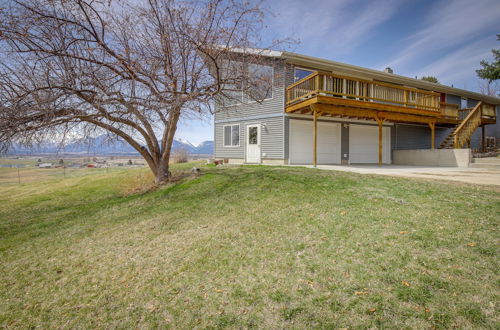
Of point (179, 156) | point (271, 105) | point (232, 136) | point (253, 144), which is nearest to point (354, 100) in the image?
point (271, 105)

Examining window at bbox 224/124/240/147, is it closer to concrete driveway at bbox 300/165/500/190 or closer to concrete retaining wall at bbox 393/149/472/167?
concrete driveway at bbox 300/165/500/190

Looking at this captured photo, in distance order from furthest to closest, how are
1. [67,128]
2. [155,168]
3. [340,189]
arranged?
[155,168] → [67,128] → [340,189]

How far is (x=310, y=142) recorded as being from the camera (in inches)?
491

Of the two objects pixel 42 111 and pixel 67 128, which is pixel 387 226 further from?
pixel 67 128

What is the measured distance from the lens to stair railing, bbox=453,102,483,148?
12913 millimetres

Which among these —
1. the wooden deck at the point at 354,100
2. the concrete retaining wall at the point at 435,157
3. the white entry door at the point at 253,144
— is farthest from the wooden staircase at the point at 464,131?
the white entry door at the point at 253,144

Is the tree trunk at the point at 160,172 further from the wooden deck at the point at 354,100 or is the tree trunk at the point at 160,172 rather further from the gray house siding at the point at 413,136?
the gray house siding at the point at 413,136

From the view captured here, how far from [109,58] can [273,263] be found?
22.9 ft

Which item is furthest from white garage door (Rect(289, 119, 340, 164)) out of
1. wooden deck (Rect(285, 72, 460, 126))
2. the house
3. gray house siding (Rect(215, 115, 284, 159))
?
wooden deck (Rect(285, 72, 460, 126))

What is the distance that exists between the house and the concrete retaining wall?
0.09 m

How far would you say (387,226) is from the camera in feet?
12.2

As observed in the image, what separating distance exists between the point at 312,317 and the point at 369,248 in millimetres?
1500

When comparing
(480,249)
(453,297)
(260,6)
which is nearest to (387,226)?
(480,249)

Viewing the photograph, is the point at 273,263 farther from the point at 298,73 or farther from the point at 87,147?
the point at 298,73
